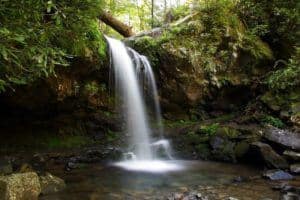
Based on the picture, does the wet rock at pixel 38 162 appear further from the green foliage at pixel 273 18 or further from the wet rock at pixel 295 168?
the green foliage at pixel 273 18

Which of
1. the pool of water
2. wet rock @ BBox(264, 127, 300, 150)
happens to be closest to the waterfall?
the pool of water

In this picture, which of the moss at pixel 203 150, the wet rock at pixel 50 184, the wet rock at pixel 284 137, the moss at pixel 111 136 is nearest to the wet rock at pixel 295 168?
the wet rock at pixel 284 137

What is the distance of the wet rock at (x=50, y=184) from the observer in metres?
6.71

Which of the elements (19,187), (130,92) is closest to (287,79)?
(130,92)

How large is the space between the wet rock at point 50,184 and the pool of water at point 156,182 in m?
0.15

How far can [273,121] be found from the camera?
10797 millimetres

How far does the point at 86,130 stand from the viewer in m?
11.7

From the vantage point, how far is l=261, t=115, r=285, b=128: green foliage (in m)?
10.7

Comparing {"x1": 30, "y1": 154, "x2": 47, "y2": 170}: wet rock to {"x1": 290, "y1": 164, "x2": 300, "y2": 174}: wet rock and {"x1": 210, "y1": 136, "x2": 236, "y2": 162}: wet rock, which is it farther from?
{"x1": 290, "y1": 164, "x2": 300, "y2": 174}: wet rock

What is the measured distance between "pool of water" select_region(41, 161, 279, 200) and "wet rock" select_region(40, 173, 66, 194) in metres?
0.15

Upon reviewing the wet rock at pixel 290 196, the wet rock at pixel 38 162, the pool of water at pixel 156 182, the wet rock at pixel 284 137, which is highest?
the wet rock at pixel 284 137

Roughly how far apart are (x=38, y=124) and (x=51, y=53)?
7.05 meters

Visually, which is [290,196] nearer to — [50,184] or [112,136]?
[50,184]

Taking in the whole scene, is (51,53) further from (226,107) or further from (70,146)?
(226,107)
